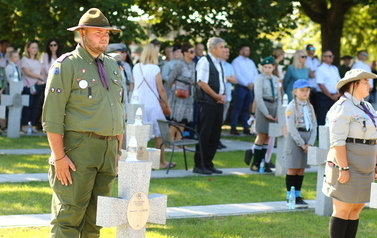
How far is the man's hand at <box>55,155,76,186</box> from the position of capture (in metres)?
5.64

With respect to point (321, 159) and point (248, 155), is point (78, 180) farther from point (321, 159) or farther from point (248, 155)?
point (248, 155)

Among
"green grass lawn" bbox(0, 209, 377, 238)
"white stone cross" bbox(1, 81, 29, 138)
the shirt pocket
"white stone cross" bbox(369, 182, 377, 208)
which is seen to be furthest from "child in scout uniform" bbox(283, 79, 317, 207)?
"white stone cross" bbox(1, 81, 29, 138)

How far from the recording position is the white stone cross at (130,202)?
219 inches

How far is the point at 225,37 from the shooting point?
20516 millimetres

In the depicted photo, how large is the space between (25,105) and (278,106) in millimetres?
6258

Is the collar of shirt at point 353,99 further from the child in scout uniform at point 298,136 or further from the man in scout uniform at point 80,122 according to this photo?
the child in scout uniform at point 298,136

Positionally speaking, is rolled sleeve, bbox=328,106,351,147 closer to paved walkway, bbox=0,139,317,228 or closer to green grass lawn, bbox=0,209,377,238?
green grass lawn, bbox=0,209,377,238

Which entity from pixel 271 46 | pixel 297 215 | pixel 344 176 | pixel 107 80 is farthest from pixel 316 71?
pixel 107 80

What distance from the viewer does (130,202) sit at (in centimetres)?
564

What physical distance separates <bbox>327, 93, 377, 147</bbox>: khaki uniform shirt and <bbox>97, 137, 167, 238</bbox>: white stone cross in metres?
2.15

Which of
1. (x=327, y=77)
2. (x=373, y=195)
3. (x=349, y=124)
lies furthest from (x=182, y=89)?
(x=373, y=195)

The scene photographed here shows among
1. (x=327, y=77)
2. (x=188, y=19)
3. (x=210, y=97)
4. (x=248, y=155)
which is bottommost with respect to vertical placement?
(x=248, y=155)

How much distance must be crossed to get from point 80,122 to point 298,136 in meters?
4.78

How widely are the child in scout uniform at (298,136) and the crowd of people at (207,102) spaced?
14mm
